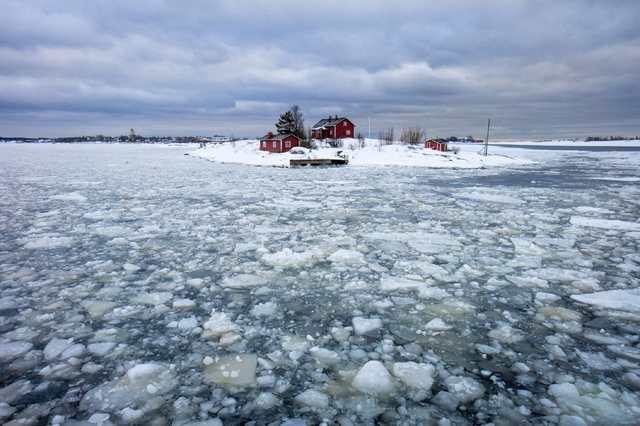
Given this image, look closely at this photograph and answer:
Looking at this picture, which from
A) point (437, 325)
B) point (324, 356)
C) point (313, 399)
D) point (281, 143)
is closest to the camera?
point (313, 399)

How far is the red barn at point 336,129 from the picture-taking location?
49000 millimetres

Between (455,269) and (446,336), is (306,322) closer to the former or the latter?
(446,336)

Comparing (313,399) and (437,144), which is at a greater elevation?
(437,144)

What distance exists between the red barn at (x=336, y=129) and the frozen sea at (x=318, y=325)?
146ft

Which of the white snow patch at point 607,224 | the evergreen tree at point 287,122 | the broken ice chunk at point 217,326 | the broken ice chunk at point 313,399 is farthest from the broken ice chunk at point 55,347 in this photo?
the evergreen tree at point 287,122

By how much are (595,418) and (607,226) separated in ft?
18.9

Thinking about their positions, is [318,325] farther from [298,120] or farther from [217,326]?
[298,120]

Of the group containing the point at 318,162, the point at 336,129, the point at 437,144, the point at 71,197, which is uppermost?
the point at 336,129

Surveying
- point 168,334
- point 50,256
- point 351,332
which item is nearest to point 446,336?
point 351,332

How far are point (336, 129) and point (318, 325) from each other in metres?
47.7

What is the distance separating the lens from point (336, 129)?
48.8 meters

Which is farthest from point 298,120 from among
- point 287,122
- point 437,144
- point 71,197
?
point 71,197

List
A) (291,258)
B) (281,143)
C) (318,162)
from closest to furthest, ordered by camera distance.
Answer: (291,258) < (318,162) < (281,143)

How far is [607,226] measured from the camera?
621 cm
